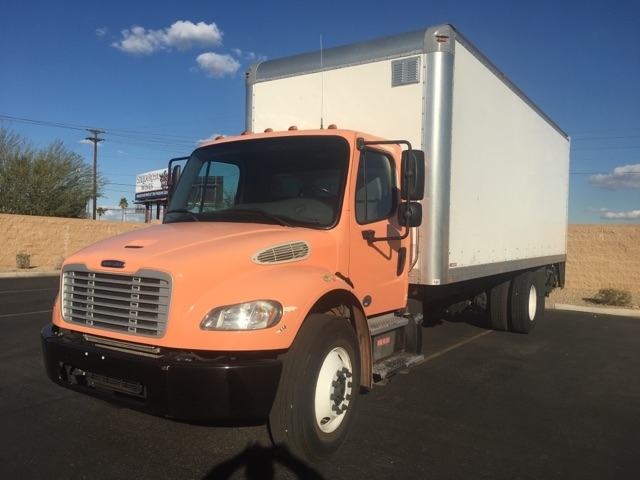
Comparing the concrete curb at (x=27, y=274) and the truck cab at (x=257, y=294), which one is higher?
the truck cab at (x=257, y=294)

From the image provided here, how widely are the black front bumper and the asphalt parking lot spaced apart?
0.60m

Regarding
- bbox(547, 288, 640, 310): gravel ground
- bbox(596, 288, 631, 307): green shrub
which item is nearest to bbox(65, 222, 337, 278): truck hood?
bbox(547, 288, 640, 310): gravel ground

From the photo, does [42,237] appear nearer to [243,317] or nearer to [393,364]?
[393,364]

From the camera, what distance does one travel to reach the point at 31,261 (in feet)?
77.1

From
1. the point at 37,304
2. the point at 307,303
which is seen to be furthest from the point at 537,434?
the point at 37,304

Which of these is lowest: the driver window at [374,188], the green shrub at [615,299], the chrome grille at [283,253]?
the green shrub at [615,299]

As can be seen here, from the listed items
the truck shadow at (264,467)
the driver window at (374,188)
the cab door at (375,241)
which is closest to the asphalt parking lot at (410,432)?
the truck shadow at (264,467)

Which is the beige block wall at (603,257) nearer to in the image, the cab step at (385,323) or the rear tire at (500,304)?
the rear tire at (500,304)

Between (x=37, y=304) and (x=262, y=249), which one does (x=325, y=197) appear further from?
(x=37, y=304)

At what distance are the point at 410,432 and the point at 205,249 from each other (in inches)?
93.0

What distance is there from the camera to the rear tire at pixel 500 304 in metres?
8.96

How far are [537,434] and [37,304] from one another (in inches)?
417

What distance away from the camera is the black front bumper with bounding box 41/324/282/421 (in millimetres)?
3232

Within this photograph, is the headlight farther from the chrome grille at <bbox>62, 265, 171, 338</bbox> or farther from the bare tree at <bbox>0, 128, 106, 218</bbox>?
the bare tree at <bbox>0, 128, 106, 218</bbox>
